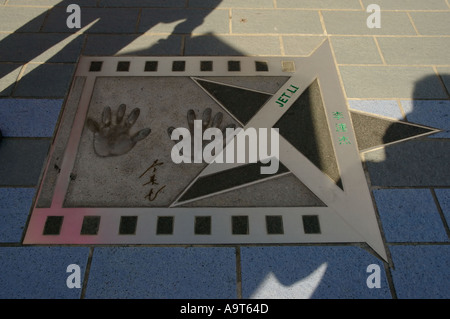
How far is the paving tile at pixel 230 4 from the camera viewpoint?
440 centimetres

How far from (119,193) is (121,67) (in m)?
1.59

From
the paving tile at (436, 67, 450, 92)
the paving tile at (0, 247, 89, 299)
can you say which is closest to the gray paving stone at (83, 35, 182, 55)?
the paving tile at (0, 247, 89, 299)

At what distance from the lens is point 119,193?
2.84m

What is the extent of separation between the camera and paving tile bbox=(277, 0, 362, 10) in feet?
14.4

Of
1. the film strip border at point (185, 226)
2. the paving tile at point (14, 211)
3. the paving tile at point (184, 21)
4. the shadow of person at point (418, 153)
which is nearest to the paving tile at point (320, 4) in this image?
the paving tile at point (184, 21)

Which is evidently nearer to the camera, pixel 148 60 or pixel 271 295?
pixel 271 295

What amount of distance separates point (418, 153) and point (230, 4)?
9.65 feet

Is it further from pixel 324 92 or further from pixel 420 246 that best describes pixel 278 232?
pixel 324 92

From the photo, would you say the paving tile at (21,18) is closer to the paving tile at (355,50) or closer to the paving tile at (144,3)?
the paving tile at (144,3)

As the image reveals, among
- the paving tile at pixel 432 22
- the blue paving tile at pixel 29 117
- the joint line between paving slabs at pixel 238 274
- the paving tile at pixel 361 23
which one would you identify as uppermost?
the blue paving tile at pixel 29 117

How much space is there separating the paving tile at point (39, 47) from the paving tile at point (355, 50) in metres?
3.01

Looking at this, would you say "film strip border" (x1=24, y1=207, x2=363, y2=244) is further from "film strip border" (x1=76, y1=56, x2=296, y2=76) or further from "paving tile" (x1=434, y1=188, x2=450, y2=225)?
"film strip border" (x1=76, y1=56, x2=296, y2=76)
